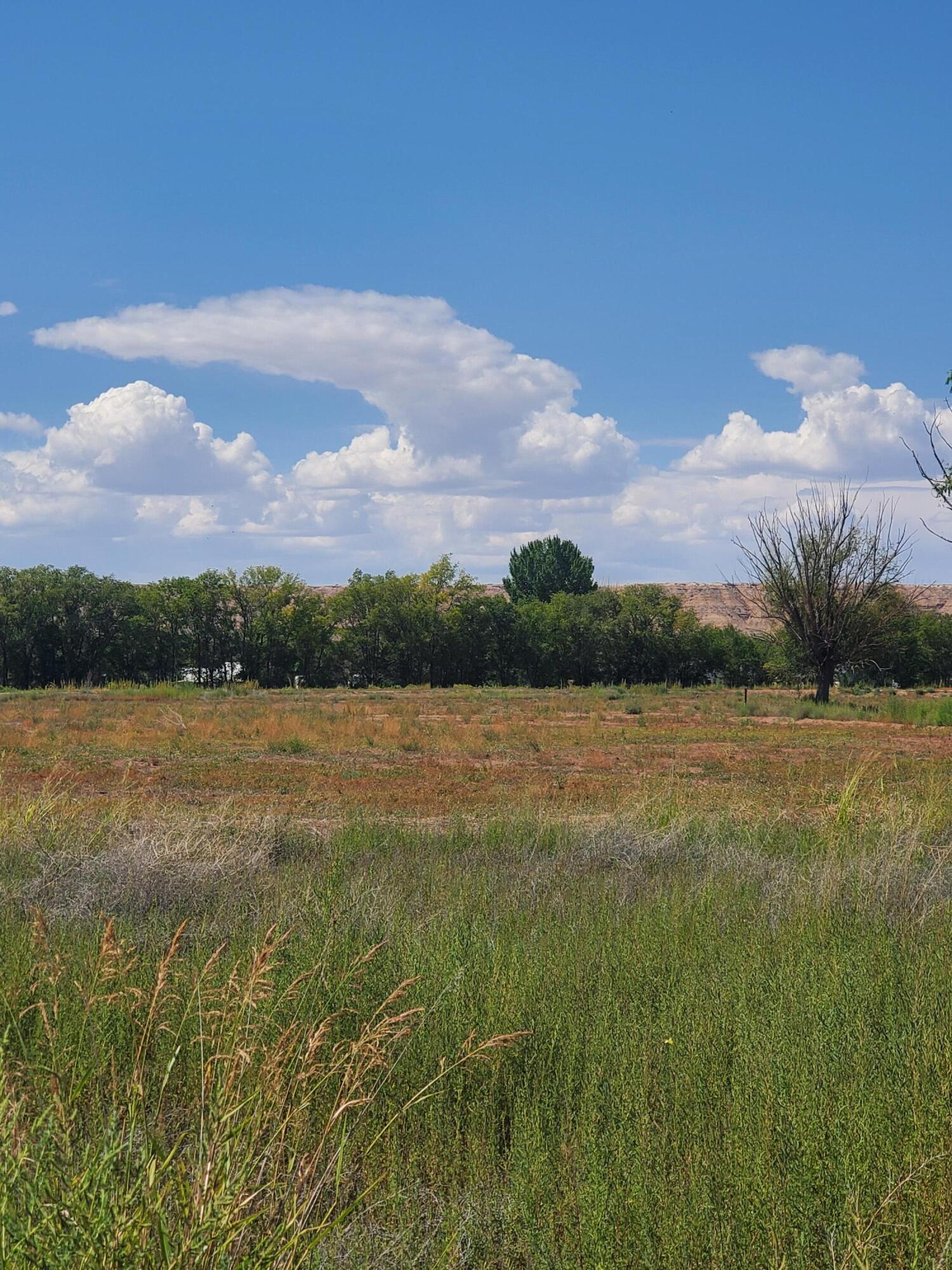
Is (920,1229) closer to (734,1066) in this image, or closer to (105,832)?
(734,1066)

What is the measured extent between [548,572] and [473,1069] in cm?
9284

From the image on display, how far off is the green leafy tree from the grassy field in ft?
280

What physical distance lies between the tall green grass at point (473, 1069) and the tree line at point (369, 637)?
2230 inches

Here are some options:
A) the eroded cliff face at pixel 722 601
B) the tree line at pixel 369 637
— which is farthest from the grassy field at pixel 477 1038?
the eroded cliff face at pixel 722 601

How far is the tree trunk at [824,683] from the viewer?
37.7 metres

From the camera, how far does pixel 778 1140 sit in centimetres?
334

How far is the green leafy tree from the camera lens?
9606cm

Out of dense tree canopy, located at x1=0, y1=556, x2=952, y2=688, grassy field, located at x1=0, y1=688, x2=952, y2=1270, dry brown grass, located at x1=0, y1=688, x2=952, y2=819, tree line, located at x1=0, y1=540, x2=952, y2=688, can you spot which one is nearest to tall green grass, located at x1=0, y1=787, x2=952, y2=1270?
grassy field, located at x1=0, y1=688, x2=952, y2=1270

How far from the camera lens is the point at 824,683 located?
38.5m

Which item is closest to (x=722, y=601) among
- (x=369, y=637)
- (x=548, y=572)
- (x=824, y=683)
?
(x=548, y=572)

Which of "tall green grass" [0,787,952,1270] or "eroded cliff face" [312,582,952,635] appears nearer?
"tall green grass" [0,787,952,1270]

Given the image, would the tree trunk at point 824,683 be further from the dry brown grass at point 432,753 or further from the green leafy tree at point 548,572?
the green leafy tree at point 548,572

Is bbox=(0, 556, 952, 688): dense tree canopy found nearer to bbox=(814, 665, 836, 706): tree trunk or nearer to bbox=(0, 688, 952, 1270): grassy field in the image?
bbox=(814, 665, 836, 706): tree trunk

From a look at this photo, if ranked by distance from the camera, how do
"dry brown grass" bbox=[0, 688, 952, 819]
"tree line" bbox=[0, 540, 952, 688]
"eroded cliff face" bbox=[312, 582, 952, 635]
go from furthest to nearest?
"eroded cliff face" bbox=[312, 582, 952, 635] → "tree line" bbox=[0, 540, 952, 688] → "dry brown grass" bbox=[0, 688, 952, 819]
